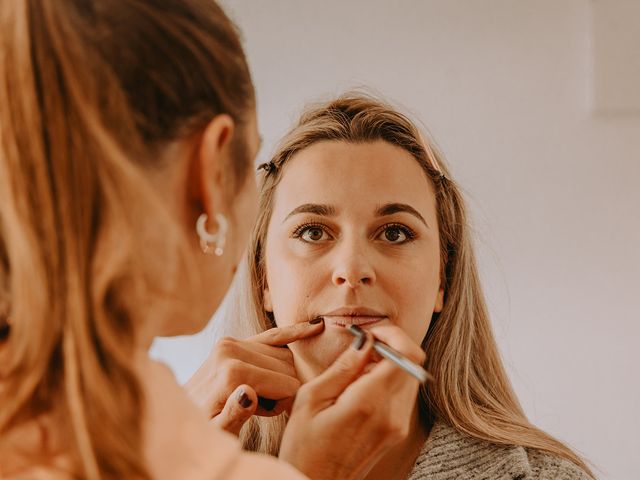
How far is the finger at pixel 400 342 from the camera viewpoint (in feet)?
3.09

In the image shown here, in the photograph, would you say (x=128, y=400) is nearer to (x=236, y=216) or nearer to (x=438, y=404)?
(x=236, y=216)

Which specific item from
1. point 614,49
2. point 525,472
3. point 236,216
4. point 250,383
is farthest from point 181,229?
point 614,49

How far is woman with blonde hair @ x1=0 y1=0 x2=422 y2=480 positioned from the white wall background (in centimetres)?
141

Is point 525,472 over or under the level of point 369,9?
under

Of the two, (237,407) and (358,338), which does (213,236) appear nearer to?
(358,338)

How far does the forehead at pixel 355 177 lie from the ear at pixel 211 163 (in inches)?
21.0

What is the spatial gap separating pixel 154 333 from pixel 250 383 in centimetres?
51

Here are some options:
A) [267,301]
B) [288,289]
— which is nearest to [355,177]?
[288,289]

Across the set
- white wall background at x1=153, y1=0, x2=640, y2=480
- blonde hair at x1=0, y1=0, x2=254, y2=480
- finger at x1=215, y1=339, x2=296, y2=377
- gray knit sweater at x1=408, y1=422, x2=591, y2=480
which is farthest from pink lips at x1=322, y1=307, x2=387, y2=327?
white wall background at x1=153, y1=0, x2=640, y2=480

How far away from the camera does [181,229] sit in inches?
25.1

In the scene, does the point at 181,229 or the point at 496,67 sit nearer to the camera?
the point at 181,229

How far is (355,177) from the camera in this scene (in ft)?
3.88

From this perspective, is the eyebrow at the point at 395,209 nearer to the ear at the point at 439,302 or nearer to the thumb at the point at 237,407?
the ear at the point at 439,302

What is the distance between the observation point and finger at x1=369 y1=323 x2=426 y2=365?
3.09ft
